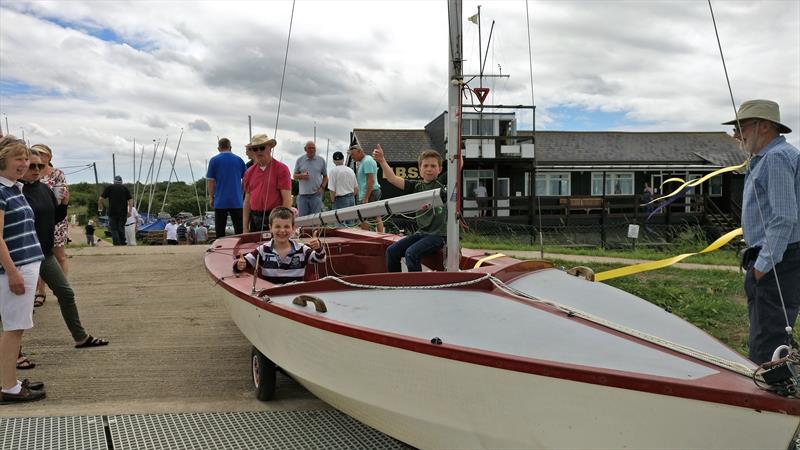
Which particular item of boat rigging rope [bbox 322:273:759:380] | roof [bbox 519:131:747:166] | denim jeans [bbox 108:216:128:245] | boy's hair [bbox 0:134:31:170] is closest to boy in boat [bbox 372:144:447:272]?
boat rigging rope [bbox 322:273:759:380]

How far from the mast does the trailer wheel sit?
1197 millimetres

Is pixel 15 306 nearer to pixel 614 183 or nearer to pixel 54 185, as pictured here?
pixel 54 185

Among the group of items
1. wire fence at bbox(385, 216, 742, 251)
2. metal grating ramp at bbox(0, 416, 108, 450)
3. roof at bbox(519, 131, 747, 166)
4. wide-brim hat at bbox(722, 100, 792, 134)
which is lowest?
wire fence at bbox(385, 216, 742, 251)

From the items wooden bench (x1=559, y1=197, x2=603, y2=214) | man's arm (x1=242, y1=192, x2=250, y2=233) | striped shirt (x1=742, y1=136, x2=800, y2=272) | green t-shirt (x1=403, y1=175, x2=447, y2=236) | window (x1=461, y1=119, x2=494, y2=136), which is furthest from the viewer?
window (x1=461, y1=119, x2=494, y2=136)

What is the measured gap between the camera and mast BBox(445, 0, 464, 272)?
131 inches

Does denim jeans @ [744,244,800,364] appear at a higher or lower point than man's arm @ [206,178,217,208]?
lower

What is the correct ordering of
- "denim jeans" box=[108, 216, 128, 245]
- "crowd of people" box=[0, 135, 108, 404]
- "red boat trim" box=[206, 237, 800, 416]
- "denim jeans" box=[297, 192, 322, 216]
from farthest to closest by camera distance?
"denim jeans" box=[108, 216, 128, 245], "denim jeans" box=[297, 192, 322, 216], "crowd of people" box=[0, 135, 108, 404], "red boat trim" box=[206, 237, 800, 416]

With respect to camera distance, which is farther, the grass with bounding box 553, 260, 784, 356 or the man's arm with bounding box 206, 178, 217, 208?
the man's arm with bounding box 206, 178, 217, 208

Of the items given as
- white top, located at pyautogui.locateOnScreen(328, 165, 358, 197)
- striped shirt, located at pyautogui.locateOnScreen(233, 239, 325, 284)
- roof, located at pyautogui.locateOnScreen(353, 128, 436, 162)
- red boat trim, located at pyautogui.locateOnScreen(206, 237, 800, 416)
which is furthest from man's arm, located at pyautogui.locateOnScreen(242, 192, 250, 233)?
roof, located at pyautogui.locateOnScreen(353, 128, 436, 162)

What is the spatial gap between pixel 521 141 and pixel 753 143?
21.5m

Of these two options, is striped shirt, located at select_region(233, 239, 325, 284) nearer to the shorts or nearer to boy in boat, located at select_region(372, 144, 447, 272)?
boy in boat, located at select_region(372, 144, 447, 272)

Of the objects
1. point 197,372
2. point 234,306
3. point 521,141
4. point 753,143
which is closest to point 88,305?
point 197,372

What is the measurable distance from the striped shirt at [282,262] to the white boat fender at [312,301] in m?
1.03

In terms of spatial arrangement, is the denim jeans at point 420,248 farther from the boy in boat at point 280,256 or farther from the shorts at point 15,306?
the shorts at point 15,306
